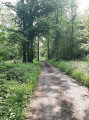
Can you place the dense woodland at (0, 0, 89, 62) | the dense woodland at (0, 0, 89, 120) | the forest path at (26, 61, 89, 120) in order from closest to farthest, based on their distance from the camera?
the forest path at (26, 61, 89, 120) < the dense woodland at (0, 0, 89, 120) < the dense woodland at (0, 0, 89, 62)

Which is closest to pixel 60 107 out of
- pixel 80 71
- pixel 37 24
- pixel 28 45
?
pixel 80 71

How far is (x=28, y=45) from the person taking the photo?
59.2 feet

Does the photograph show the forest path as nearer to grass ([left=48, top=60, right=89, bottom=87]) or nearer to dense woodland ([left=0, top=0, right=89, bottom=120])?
dense woodland ([left=0, top=0, right=89, bottom=120])

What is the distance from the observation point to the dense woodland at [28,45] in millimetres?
4406

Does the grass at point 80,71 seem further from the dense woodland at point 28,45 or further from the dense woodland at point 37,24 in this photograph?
the dense woodland at point 37,24

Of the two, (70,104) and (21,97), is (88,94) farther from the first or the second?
(21,97)

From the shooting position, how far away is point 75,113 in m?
3.93

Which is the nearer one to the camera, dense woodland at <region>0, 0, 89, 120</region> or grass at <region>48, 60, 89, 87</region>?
dense woodland at <region>0, 0, 89, 120</region>

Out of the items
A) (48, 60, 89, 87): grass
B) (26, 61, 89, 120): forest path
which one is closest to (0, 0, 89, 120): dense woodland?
(48, 60, 89, 87): grass

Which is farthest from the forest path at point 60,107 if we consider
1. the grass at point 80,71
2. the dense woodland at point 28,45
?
the grass at point 80,71

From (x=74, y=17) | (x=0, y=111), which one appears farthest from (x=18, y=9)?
(x=0, y=111)

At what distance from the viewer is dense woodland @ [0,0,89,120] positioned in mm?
4406

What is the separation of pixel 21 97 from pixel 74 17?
21088 millimetres

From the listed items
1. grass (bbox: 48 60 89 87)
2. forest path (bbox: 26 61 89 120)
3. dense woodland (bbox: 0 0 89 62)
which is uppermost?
dense woodland (bbox: 0 0 89 62)
